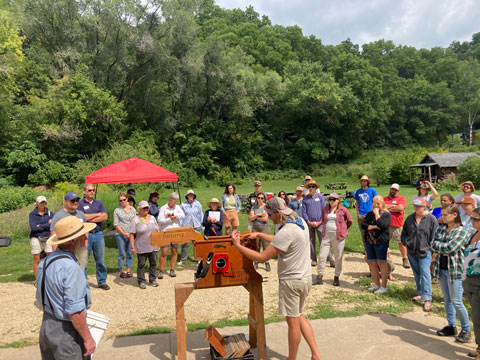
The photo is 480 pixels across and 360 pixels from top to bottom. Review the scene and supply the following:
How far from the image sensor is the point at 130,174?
10633 millimetres

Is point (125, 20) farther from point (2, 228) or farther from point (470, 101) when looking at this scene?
point (470, 101)

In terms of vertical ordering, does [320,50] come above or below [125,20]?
above

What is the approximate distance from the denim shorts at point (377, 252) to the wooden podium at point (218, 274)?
127 inches

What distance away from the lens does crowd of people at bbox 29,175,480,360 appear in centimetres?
386

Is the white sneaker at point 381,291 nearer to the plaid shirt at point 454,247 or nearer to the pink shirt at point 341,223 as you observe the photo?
the pink shirt at point 341,223

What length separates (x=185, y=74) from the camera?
118ft

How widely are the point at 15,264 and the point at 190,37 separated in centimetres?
2910

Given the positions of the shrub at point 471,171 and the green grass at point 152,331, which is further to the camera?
the shrub at point 471,171

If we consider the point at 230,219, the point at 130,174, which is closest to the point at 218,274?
the point at 230,219

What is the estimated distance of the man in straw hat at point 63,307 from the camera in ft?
9.16

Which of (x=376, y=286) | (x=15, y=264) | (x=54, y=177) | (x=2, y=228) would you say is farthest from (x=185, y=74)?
(x=376, y=286)

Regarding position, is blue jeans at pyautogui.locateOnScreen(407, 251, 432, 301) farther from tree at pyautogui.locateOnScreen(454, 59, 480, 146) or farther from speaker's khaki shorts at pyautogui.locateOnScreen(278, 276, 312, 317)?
tree at pyautogui.locateOnScreen(454, 59, 480, 146)

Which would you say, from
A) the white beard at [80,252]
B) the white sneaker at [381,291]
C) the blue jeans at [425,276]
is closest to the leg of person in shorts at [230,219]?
the white sneaker at [381,291]

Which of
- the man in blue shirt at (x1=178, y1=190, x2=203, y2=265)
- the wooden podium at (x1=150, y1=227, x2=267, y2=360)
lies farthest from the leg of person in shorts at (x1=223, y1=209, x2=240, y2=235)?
the wooden podium at (x1=150, y1=227, x2=267, y2=360)
